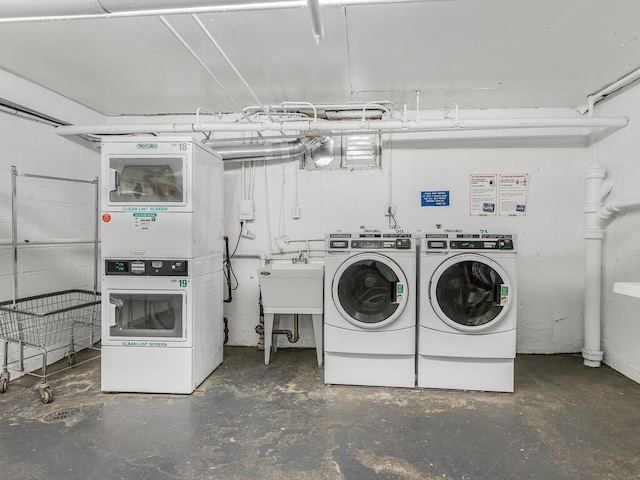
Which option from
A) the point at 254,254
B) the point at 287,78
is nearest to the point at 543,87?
the point at 287,78

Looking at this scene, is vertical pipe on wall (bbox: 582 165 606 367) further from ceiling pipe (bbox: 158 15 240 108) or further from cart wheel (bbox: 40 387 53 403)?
cart wheel (bbox: 40 387 53 403)

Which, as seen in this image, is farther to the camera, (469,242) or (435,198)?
(435,198)

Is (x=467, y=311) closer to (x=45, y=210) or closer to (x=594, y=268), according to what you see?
(x=594, y=268)

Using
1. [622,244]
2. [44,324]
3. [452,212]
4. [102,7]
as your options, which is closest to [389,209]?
[452,212]

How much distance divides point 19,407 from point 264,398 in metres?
1.69

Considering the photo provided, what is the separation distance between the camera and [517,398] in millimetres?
2641

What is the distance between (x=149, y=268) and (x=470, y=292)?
2.46 metres

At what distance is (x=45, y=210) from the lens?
318cm

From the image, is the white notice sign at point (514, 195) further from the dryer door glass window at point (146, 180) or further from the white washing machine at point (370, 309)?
the dryer door glass window at point (146, 180)

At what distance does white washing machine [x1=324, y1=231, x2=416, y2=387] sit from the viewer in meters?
2.77

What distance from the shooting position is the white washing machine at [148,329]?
263 cm

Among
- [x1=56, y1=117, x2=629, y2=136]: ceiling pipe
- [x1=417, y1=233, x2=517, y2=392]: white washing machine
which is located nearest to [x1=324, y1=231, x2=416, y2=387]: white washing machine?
[x1=417, y1=233, x2=517, y2=392]: white washing machine

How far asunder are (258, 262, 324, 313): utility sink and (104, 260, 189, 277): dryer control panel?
28.8 inches

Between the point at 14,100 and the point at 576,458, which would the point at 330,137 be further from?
the point at 576,458
